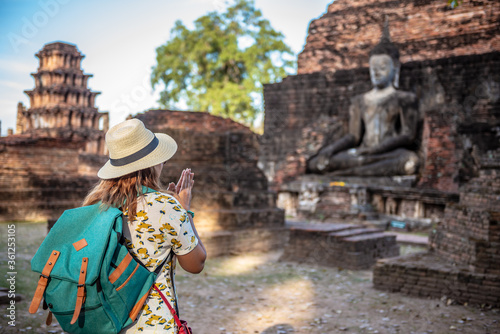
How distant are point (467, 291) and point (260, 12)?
82.0 feet

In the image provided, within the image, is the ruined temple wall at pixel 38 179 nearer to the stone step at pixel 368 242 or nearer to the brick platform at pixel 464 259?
the stone step at pixel 368 242

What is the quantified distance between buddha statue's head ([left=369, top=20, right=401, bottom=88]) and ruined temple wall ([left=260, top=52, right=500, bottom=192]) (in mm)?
807

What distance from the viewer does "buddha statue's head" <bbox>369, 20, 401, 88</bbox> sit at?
12242 millimetres

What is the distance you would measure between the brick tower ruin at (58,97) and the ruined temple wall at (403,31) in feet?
40.8

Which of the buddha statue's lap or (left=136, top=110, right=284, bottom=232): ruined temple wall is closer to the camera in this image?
(left=136, top=110, right=284, bottom=232): ruined temple wall

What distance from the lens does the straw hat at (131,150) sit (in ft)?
6.33

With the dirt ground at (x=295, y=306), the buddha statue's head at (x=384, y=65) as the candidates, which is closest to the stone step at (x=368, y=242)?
the dirt ground at (x=295, y=306)

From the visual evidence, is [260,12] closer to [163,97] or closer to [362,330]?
[163,97]

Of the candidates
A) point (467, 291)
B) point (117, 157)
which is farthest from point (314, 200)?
point (117, 157)

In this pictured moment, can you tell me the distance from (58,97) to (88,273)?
24.5 metres

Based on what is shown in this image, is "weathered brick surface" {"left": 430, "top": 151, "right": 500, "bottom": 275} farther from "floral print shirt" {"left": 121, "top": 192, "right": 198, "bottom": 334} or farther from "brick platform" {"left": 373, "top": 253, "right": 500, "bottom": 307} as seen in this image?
"floral print shirt" {"left": 121, "top": 192, "right": 198, "bottom": 334}

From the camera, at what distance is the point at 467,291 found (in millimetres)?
4586

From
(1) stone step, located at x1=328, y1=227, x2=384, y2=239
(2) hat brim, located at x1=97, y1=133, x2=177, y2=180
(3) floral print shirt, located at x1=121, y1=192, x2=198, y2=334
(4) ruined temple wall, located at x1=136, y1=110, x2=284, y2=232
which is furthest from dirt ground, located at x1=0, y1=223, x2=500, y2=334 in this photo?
(2) hat brim, located at x1=97, y1=133, x2=177, y2=180

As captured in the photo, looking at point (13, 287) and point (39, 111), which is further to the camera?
point (39, 111)
